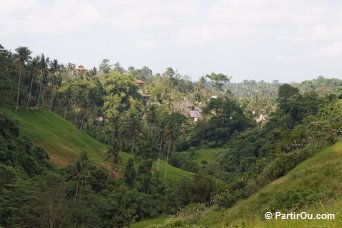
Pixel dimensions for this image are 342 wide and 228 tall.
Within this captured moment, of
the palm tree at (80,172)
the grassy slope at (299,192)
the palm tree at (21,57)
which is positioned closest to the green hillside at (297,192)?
the grassy slope at (299,192)

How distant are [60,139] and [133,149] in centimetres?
2582

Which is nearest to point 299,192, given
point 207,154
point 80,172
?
point 80,172

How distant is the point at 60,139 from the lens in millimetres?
107562

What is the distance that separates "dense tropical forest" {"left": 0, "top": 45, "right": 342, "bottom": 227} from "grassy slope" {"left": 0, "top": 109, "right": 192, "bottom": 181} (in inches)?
14.7

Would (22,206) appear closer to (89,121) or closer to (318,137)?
(318,137)

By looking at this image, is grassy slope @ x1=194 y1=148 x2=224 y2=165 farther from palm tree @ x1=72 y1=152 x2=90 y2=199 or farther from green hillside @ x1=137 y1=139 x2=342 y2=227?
green hillside @ x1=137 y1=139 x2=342 y2=227

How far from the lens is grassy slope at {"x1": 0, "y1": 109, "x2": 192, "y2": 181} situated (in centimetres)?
10088

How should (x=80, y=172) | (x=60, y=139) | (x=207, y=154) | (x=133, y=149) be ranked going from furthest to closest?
(x=207, y=154), (x=133, y=149), (x=60, y=139), (x=80, y=172)

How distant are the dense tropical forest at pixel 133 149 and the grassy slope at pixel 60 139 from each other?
37 cm

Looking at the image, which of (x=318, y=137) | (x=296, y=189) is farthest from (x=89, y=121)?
(x=296, y=189)

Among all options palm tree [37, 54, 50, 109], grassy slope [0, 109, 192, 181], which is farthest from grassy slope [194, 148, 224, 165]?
palm tree [37, 54, 50, 109]

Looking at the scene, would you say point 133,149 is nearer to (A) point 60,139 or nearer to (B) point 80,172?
(A) point 60,139

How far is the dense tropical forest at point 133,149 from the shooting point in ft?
186

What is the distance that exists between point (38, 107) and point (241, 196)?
83428mm
